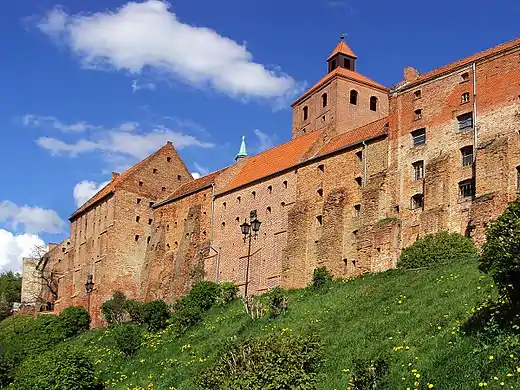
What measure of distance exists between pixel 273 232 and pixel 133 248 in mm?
16375

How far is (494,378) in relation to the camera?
15148 millimetres

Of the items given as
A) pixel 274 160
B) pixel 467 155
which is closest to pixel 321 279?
pixel 467 155

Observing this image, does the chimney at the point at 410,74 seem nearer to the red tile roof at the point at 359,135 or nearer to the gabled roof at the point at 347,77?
the red tile roof at the point at 359,135

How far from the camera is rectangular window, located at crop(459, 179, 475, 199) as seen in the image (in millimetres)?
35281

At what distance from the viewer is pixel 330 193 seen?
4241 cm

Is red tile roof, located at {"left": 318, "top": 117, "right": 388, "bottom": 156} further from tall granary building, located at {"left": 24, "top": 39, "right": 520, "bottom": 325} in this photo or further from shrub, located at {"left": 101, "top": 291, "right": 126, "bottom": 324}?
shrub, located at {"left": 101, "top": 291, "right": 126, "bottom": 324}

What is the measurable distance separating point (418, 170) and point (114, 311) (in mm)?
22156

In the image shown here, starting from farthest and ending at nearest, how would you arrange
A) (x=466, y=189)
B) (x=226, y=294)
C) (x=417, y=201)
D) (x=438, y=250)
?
(x=226, y=294) < (x=417, y=201) < (x=466, y=189) < (x=438, y=250)

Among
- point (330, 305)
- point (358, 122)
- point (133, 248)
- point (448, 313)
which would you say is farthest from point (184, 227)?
point (448, 313)

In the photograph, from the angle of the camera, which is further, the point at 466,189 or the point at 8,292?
the point at 8,292

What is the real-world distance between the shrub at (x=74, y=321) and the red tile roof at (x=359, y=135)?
744 inches

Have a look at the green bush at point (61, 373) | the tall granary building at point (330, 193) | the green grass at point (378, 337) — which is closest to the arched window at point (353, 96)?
the tall granary building at point (330, 193)

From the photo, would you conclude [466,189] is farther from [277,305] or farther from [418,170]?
[277,305]

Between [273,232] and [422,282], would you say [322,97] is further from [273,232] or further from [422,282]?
[422,282]
